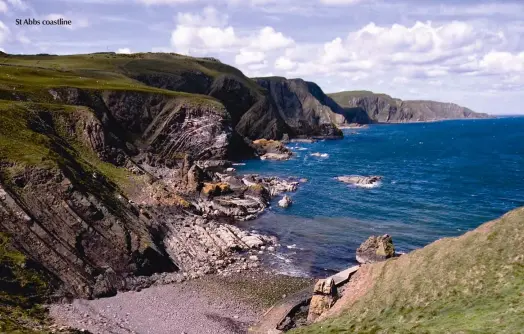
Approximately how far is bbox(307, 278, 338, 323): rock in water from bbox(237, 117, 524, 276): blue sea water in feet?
44.4

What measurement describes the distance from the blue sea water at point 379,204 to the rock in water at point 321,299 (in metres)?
13.5

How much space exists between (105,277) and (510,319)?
4005 cm

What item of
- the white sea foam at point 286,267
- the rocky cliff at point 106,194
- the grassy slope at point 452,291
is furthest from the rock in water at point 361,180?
the grassy slope at point 452,291

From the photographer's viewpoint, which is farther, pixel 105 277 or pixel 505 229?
pixel 105 277

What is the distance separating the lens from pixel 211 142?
137 metres

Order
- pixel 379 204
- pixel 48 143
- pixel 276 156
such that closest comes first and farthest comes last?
pixel 48 143 → pixel 379 204 → pixel 276 156

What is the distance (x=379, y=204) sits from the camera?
9062 centimetres

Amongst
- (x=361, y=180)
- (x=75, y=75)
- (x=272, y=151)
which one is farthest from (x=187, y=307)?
(x=75, y=75)

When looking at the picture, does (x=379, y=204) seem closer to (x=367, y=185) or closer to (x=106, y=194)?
(x=367, y=185)

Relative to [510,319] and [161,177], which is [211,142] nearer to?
[161,177]

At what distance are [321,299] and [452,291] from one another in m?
12.6

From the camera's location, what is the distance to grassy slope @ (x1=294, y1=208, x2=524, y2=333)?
86.7 ft

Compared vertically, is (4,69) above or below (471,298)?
above

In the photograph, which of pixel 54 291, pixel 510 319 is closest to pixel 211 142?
pixel 54 291
